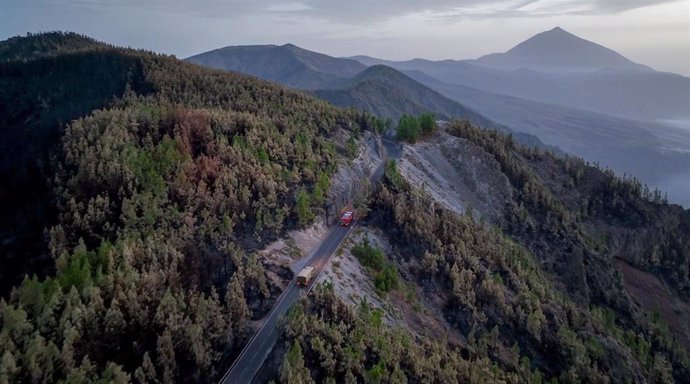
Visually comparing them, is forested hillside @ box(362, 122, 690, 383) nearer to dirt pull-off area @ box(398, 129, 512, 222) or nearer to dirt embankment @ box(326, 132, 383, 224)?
dirt pull-off area @ box(398, 129, 512, 222)

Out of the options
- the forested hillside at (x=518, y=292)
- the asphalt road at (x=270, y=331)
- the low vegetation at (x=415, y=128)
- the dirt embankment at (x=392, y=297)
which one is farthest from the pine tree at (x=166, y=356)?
the low vegetation at (x=415, y=128)

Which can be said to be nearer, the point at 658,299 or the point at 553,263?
the point at 553,263

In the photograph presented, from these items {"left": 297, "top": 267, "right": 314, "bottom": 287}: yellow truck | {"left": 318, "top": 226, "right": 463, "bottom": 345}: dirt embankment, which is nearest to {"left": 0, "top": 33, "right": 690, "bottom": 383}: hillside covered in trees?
{"left": 318, "top": 226, "right": 463, "bottom": 345}: dirt embankment

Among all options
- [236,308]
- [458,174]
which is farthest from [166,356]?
[458,174]

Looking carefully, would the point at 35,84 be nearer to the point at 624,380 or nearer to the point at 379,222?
the point at 379,222

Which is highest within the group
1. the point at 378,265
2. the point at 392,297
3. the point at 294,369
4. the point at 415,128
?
the point at 415,128

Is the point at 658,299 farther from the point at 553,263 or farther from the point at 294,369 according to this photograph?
the point at 294,369
